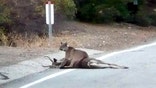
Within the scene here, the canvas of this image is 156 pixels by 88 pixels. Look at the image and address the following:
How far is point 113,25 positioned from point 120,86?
19.2 m

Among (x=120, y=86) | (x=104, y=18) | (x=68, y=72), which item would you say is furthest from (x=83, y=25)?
(x=120, y=86)

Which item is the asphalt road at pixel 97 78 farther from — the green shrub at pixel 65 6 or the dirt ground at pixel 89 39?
the green shrub at pixel 65 6

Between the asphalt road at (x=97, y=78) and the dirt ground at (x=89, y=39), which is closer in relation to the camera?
the asphalt road at (x=97, y=78)

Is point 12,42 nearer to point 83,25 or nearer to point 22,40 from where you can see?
point 22,40

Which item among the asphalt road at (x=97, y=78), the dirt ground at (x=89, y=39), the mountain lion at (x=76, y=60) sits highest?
the mountain lion at (x=76, y=60)

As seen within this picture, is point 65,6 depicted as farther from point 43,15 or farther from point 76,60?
point 76,60

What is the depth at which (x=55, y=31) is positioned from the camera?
25.6 m

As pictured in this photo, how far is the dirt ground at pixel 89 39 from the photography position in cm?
1847

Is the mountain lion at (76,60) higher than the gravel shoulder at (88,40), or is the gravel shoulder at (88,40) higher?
the mountain lion at (76,60)

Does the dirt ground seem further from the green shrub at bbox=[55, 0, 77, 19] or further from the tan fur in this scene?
the tan fur

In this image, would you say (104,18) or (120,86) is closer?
(120,86)

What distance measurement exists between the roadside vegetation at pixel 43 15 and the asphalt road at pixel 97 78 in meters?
6.41

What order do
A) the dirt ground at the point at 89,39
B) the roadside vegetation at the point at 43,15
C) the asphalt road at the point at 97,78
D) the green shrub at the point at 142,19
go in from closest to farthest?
the asphalt road at the point at 97,78
the dirt ground at the point at 89,39
the roadside vegetation at the point at 43,15
the green shrub at the point at 142,19

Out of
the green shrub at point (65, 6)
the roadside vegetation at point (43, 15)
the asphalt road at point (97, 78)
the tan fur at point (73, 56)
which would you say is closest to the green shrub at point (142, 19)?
the roadside vegetation at point (43, 15)
